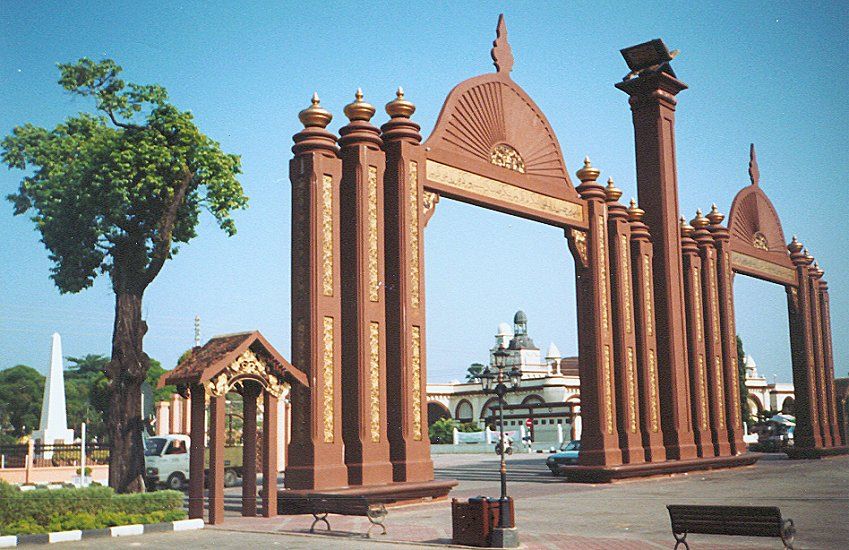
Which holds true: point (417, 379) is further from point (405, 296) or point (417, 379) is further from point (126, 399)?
point (126, 399)

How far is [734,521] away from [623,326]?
53.3ft

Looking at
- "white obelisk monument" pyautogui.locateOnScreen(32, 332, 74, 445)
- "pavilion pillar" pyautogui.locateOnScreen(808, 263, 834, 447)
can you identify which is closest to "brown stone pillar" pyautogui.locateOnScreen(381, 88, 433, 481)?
"white obelisk monument" pyautogui.locateOnScreen(32, 332, 74, 445)

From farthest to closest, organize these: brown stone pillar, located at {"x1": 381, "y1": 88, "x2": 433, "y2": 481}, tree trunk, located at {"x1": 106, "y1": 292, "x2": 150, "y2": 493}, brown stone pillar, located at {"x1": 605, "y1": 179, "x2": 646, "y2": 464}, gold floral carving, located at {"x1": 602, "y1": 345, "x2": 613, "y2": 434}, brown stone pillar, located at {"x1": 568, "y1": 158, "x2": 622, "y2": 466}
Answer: brown stone pillar, located at {"x1": 605, "y1": 179, "x2": 646, "y2": 464} → gold floral carving, located at {"x1": 602, "y1": 345, "x2": 613, "y2": 434} → brown stone pillar, located at {"x1": 568, "y1": 158, "x2": 622, "y2": 466} → tree trunk, located at {"x1": 106, "y1": 292, "x2": 150, "y2": 493} → brown stone pillar, located at {"x1": 381, "y1": 88, "x2": 433, "y2": 481}

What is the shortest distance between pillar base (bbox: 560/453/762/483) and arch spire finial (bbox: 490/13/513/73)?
10393mm

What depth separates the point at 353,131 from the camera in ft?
61.3

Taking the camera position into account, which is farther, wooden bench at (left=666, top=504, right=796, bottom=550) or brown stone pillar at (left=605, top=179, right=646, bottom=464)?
brown stone pillar at (left=605, top=179, right=646, bottom=464)

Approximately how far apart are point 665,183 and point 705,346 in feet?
18.9

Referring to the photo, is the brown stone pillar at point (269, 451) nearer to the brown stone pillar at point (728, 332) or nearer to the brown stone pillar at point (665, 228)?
the brown stone pillar at point (665, 228)

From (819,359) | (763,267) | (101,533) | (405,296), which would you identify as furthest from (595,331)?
(819,359)

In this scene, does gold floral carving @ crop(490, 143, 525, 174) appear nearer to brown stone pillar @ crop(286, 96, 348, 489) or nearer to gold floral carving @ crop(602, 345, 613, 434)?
brown stone pillar @ crop(286, 96, 348, 489)

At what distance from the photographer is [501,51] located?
22781 millimetres

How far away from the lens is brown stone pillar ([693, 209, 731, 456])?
2945 centimetres

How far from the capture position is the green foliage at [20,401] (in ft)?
138

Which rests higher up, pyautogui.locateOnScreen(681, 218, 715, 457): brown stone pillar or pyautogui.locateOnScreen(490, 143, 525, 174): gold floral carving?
pyautogui.locateOnScreen(490, 143, 525, 174): gold floral carving
